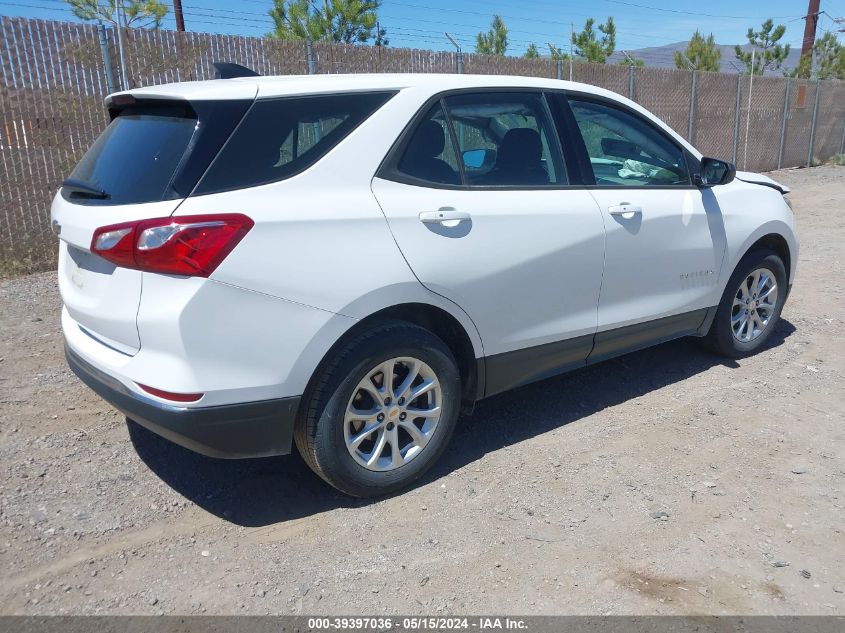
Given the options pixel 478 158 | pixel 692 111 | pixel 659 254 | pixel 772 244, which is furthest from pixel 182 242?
pixel 692 111

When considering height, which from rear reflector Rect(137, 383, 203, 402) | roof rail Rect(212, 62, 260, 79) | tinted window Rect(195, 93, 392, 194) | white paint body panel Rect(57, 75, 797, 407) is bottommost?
rear reflector Rect(137, 383, 203, 402)

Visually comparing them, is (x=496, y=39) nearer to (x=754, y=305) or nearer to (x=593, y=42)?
(x=593, y=42)

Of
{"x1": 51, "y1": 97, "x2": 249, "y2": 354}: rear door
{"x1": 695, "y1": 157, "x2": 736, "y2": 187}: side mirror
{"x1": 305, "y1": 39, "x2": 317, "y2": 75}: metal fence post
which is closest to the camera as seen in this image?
{"x1": 51, "y1": 97, "x2": 249, "y2": 354}: rear door

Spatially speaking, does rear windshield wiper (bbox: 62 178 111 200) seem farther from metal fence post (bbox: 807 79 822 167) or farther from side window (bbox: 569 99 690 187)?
metal fence post (bbox: 807 79 822 167)

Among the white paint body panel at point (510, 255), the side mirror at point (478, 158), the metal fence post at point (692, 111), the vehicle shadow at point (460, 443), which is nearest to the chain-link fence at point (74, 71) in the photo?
the vehicle shadow at point (460, 443)

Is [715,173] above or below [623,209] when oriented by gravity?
above

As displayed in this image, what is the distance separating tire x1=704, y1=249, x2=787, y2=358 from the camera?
190 inches

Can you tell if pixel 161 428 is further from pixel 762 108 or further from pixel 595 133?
pixel 762 108

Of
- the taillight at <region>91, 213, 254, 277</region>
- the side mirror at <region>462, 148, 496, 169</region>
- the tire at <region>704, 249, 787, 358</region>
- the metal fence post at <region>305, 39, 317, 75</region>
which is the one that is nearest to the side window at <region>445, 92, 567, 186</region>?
the side mirror at <region>462, 148, 496, 169</region>

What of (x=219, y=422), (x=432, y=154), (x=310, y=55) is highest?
(x=310, y=55)

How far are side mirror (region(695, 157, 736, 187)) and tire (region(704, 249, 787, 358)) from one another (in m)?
0.66

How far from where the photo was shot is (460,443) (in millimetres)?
3920

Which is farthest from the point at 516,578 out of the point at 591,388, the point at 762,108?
the point at 762,108

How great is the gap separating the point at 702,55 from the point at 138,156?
2886 cm
